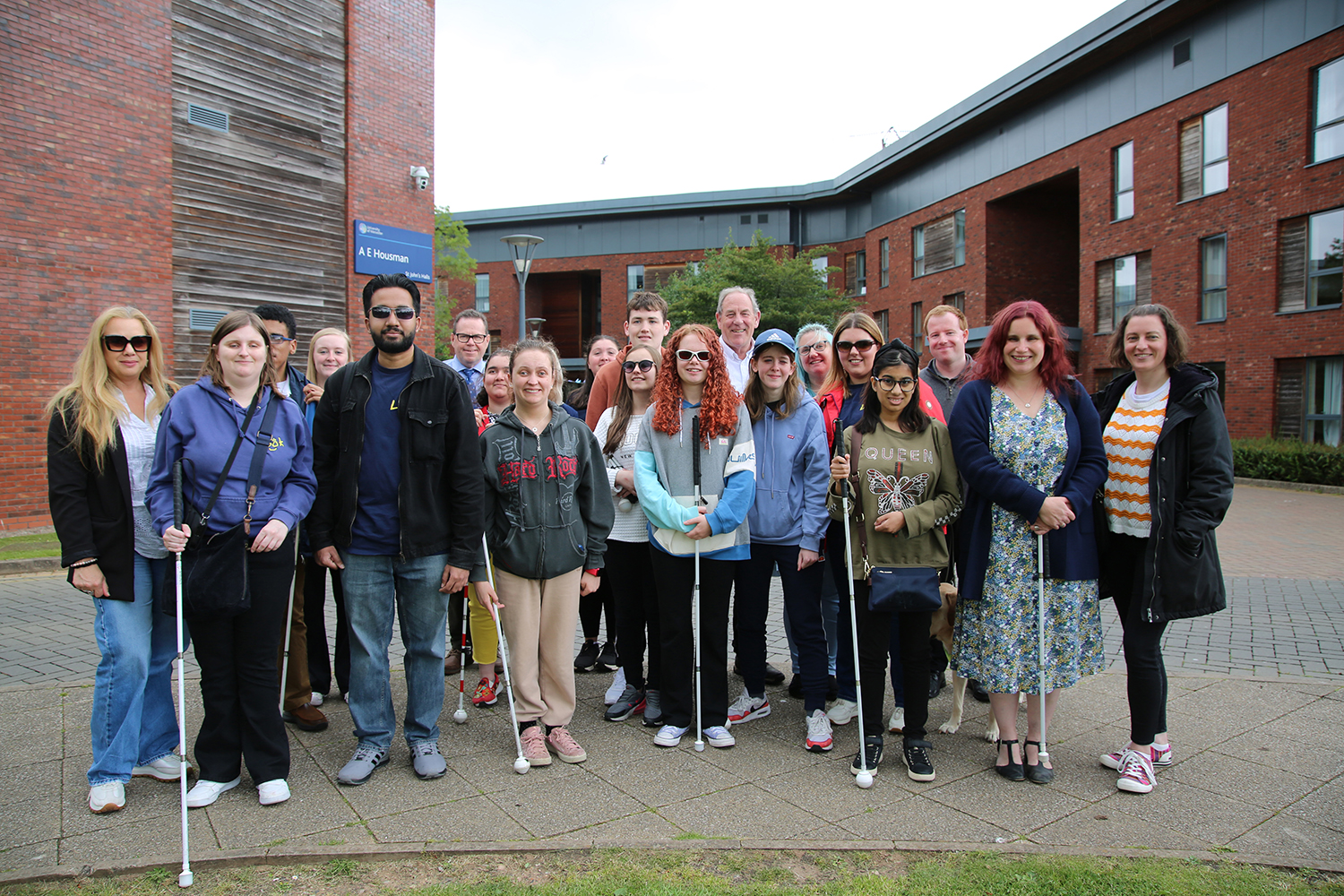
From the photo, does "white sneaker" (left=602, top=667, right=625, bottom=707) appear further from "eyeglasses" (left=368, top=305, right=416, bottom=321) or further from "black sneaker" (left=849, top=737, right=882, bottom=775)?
"eyeglasses" (left=368, top=305, right=416, bottom=321)

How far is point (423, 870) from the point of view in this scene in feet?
10.1

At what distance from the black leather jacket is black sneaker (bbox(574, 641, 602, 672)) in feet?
6.62

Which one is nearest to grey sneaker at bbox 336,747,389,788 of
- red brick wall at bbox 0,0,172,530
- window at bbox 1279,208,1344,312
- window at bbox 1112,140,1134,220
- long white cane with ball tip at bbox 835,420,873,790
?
long white cane with ball tip at bbox 835,420,873,790

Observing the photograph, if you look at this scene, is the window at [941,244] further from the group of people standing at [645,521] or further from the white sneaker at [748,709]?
the white sneaker at [748,709]

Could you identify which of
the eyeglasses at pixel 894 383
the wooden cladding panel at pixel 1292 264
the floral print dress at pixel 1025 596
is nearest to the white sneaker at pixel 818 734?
the floral print dress at pixel 1025 596

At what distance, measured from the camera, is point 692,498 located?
433 centimetres

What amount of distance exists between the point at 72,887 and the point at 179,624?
958 mm

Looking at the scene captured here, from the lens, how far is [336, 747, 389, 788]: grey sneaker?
12.4 ft

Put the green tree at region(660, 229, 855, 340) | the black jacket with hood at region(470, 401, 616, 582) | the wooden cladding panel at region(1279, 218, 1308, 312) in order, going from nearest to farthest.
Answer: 1. the black jacket with hood at region(470, 401, 616, 582)
2. the wooden cladding panel at region(1279, 218, 1308, 312)
3. the green tree at region(660, 229, 855, 340)

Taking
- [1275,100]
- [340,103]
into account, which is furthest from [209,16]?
[1275,100]

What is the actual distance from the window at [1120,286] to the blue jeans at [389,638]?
958 inches

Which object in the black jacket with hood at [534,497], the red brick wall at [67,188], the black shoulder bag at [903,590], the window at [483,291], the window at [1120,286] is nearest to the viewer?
the black shoulder bag at [903,590]

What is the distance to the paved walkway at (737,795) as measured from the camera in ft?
10.7

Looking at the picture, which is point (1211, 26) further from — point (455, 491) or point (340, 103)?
point (455, 491)
